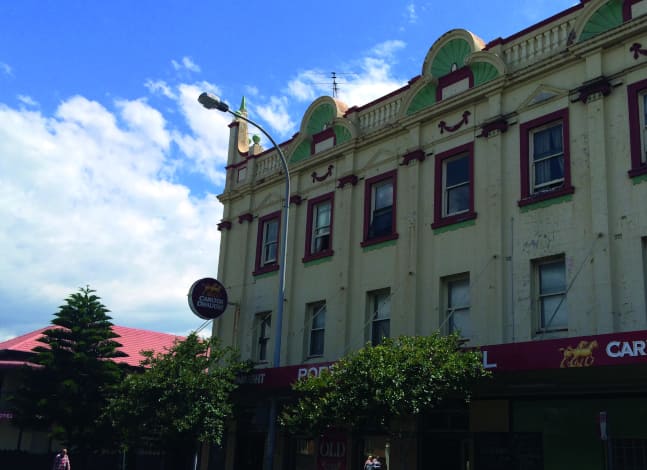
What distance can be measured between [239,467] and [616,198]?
13.9 meters

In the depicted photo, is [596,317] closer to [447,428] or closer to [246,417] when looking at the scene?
Answer: [447,428]

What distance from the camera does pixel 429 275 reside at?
1914 centimetres

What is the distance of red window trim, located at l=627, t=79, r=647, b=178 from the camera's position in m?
15.4

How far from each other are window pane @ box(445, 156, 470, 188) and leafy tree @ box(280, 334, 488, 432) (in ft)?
17.8

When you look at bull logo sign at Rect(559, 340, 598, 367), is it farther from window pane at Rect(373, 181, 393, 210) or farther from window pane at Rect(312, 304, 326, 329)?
window pane at Rect(312, 304, 326, 329)

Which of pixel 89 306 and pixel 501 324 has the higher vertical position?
pixel 89 306

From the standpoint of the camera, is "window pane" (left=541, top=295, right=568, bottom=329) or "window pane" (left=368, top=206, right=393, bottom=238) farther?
"window pane" (left=368, top=206, right=393, bottom=238)

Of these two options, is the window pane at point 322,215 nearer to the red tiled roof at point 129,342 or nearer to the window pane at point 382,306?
the window pane at point 382,306

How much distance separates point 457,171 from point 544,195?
3.06 meters

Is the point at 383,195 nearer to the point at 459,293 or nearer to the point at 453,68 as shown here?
the point at 453,68

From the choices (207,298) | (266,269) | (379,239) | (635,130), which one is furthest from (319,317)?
(635,130)

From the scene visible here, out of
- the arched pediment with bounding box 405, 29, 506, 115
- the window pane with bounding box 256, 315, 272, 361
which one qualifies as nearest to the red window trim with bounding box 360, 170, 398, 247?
the arched pediment with bounding box 405, 29, 506, 115

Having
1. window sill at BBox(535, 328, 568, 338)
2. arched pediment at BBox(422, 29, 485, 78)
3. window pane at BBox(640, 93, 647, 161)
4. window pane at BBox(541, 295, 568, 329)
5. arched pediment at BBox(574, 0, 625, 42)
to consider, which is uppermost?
arched pediment at BBox(422, 29, 485, 78)

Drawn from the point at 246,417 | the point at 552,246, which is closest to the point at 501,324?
the point at 552,246
